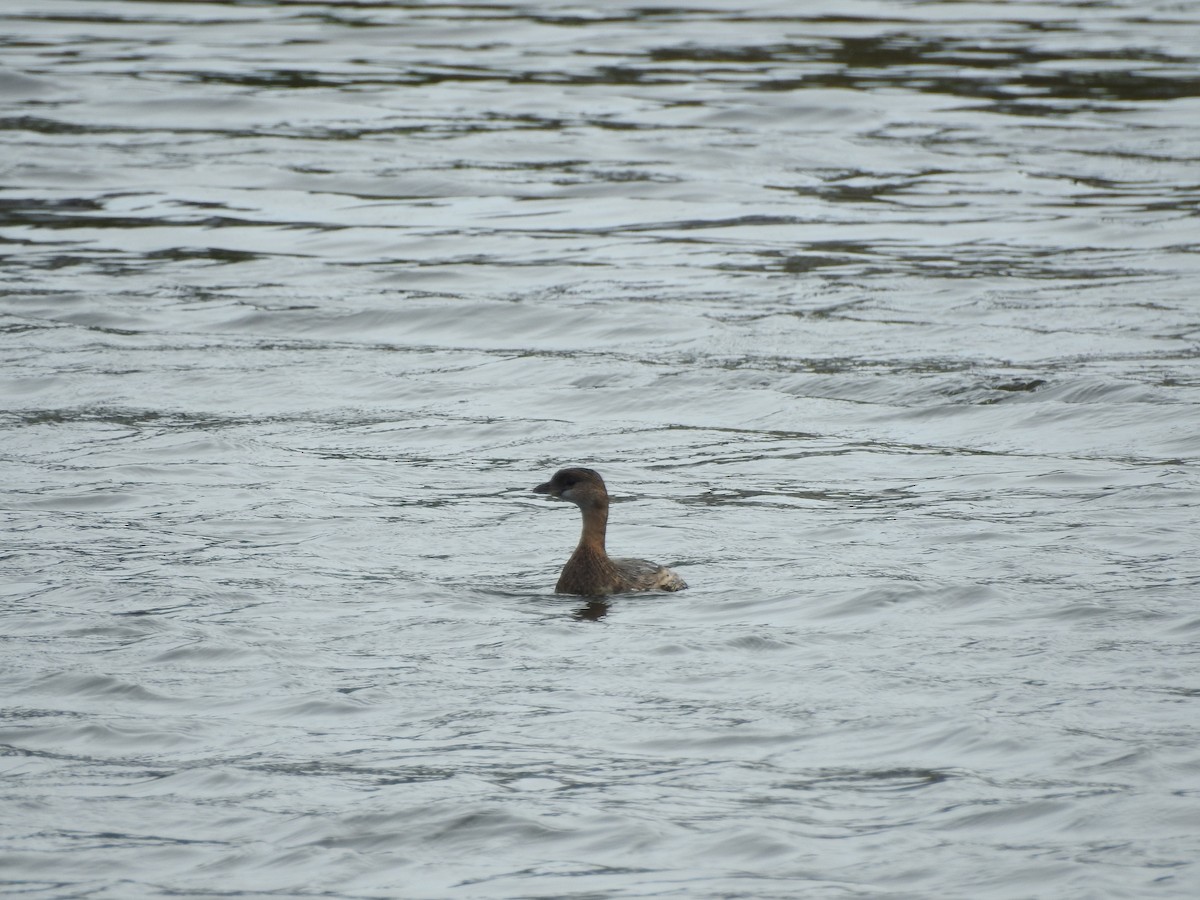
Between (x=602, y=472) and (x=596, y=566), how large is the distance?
2736 mm

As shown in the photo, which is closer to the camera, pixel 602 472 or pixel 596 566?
pixel 596 566

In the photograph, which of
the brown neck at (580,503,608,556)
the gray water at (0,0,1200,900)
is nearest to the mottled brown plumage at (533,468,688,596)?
the brown neck at (580,503,608,556)

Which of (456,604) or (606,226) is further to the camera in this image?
(606,226)

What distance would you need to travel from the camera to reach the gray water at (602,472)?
785 centimetres

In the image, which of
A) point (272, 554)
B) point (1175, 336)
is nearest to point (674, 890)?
point (272, 554)

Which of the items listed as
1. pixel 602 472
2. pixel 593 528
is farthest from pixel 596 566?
pixel 602 472

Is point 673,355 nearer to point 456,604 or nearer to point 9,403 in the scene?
point 9,403

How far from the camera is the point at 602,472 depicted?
1338cm

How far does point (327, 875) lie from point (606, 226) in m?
14.8

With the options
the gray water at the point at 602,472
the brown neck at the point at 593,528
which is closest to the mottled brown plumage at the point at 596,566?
the brown neck at the point at 593,528

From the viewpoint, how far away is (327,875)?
7.41 m

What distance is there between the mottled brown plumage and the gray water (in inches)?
5.8

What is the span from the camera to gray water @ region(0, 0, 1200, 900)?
25.8 ft

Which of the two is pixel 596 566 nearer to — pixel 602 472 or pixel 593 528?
pixel 593 528
